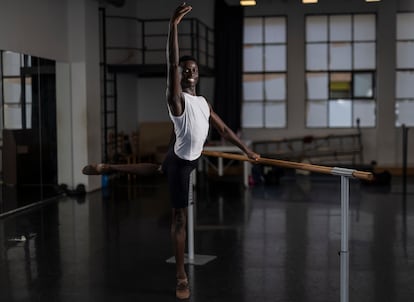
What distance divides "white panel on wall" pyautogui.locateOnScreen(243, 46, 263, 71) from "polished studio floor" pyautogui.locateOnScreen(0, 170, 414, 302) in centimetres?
450

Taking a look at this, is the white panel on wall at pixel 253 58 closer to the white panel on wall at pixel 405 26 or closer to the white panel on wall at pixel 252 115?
the white panel on wall at pixel 252 115

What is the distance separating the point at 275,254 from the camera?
5844 millimetres

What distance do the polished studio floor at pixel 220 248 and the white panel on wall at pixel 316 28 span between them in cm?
470

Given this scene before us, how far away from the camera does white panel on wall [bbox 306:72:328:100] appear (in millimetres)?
13641

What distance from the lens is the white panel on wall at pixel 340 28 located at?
13430 millimetres

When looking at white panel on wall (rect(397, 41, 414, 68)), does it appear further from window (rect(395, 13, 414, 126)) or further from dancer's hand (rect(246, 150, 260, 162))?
dancer's hand (rect(246, 150, 260, 162))

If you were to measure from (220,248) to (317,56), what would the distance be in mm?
8362

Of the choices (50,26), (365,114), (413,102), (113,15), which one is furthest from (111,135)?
(413,102)

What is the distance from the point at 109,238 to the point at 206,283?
208cm

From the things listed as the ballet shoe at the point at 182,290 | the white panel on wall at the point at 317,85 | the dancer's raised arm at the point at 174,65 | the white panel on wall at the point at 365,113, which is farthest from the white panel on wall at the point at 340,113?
the dancer's raised arm at the point at 174,65

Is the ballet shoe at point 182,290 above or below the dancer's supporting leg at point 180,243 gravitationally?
below

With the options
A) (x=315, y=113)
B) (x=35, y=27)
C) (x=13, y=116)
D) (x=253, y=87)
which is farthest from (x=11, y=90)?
(x=315, y=113)

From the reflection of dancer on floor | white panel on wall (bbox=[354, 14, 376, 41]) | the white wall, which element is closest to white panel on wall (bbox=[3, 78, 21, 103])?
the white wall

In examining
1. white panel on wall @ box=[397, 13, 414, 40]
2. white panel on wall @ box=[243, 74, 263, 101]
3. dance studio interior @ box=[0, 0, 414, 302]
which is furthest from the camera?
white panel on wall @ box=[243, 74, 263, 101]
